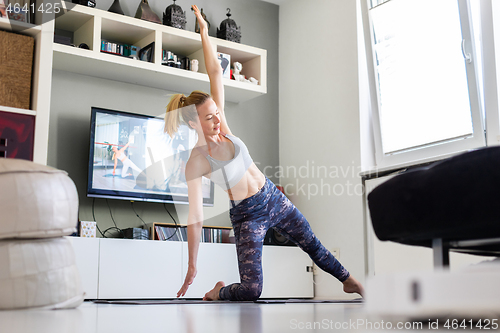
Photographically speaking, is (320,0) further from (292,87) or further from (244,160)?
(244,160)

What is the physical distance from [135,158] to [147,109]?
62 cm

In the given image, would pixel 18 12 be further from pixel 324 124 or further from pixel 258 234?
pixel 324 124

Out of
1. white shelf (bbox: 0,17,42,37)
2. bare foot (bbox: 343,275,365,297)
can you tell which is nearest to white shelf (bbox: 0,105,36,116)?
white shelf (bbox: 0,17,42,37)

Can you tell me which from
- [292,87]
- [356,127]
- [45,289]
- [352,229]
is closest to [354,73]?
[356,127]

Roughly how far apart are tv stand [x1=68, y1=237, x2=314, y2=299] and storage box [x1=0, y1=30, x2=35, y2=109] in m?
1.03

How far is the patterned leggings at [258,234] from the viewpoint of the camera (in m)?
2.54

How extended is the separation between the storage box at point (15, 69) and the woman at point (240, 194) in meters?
0.83

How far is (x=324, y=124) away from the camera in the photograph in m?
4.51

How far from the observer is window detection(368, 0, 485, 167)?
10.9 ft

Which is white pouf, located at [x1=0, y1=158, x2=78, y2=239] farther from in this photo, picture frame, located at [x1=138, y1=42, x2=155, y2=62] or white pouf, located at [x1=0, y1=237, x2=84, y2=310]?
picture frame, located at [x1=138, y1=42, x2=155, y2=62]

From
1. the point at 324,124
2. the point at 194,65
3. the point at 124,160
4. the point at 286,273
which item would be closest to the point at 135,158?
the point at 124,160

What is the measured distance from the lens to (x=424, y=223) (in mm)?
599

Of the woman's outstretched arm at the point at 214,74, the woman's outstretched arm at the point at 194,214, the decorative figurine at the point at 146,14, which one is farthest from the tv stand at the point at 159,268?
the decorative figurine at the point at 146,14

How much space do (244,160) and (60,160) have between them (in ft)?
6.08
